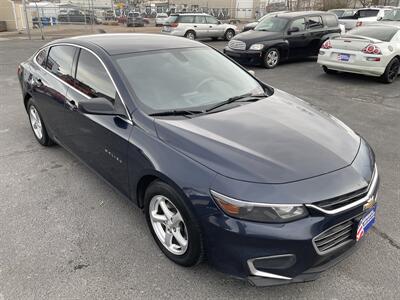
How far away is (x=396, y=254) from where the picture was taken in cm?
279

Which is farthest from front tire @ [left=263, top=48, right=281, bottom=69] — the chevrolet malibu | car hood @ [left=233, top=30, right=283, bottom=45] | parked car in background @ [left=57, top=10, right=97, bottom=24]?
parked car in background @ [left=57, top=10, right=97, bottom=24]

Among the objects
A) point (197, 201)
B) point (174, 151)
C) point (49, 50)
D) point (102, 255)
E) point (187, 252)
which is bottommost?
point (102, 255)

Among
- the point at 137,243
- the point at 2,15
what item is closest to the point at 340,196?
the point at 137,243

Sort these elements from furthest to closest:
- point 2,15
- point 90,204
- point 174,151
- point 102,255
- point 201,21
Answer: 1. point 2,15
2. point 201,21
3. point 90,204
4. point 102,255
5. point 174,151

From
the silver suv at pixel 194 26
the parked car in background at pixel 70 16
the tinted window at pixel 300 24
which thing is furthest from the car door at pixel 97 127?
the parked car in background at pixel 70 16

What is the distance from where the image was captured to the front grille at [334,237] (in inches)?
84.3

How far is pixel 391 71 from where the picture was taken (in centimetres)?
870

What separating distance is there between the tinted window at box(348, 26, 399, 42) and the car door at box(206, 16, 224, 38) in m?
10.7

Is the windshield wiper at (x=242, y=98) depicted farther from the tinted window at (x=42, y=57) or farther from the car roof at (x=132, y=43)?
the tinted window at (x=42, y=57)

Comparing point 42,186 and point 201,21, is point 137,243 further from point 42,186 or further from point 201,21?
point 201,21

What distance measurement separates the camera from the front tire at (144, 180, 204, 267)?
7.71 ft

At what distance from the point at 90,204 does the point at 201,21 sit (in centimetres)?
1655

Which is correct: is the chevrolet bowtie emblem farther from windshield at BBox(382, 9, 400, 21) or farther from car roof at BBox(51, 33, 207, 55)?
windshield at BBox(382, 9, 400, 21)

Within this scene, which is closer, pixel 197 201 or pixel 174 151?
pixel 197 201
